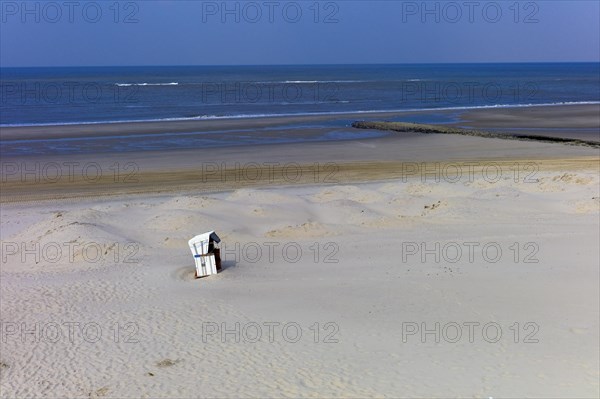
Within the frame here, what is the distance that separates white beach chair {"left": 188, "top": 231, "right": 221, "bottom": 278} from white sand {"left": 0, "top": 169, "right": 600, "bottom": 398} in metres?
0.32

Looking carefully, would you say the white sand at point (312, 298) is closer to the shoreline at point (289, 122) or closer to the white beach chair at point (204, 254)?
the white beach chair at point (204, 254)

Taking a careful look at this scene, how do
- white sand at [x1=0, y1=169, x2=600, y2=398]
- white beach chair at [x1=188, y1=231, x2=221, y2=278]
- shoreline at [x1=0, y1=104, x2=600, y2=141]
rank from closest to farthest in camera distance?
white sand at [x1=0, y1=169, x2=600, y2=398] < white beach chair at [x1=188, y1=231, x2=221, y2=278] < shoreline at [x1=0, y1=104, x2=600, y2=141]

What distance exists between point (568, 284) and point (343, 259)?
3.93 metres

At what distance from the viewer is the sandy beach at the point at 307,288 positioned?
28.1 feet

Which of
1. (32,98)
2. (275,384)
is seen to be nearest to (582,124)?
(275,384)

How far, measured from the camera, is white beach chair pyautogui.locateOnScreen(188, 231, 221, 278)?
39.7ft

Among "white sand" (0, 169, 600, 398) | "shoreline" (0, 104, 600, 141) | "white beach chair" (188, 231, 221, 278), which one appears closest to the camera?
"white sand" (0, 169, 600, 398)

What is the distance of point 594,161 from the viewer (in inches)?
1001

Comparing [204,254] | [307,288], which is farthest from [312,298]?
[204,254]

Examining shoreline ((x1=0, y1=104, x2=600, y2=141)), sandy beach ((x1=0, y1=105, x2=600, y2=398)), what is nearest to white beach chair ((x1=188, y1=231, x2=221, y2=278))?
sandy beach ((x1=0, y1=105, x2=600, y2=398))

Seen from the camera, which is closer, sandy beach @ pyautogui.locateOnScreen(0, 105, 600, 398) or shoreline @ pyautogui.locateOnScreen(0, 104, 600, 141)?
sandy beach @ pyautogui.locateOnScreen(0, 105, 600, 398)

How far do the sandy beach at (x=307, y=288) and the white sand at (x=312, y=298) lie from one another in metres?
0.04

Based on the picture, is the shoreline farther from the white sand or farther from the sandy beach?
the white sand

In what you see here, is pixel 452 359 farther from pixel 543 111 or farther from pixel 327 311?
pixel 543 111
